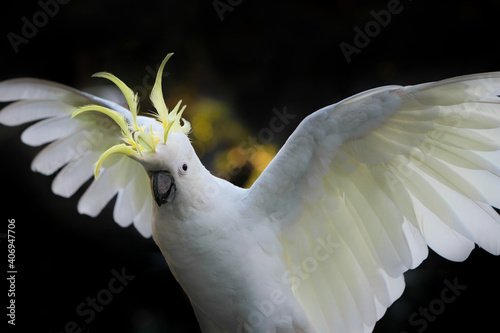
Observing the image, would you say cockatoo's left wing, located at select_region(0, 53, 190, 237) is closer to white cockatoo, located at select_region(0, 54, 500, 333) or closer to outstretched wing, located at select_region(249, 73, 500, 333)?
white cockatoo, located at select_region(0, 54, 500, 333)

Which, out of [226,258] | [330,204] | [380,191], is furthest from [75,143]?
[380,191]

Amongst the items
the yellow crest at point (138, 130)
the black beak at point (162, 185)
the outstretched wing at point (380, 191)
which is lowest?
the outstretched wing at point (380, 191)

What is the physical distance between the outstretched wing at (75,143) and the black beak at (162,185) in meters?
0.34

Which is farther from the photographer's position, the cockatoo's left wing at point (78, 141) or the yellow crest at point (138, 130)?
the cockatoo's left wing at point (78, 141)

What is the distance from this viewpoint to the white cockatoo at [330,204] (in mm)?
1343

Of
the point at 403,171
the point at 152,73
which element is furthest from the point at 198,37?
the point at 403,171

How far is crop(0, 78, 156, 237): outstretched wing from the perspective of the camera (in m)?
1.80

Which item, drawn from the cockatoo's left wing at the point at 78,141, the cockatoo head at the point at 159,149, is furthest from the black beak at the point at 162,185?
the cockatoo's left wing at the point at 78,141

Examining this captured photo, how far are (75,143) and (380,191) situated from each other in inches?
47.3

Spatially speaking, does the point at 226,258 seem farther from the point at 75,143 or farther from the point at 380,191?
the point at 75,143

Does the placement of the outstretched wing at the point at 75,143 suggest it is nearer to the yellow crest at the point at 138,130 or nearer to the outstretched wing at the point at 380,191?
the yellow crest at the point at 138,130

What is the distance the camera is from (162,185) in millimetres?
1410

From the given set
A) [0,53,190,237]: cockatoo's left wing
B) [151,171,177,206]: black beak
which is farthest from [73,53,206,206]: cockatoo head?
[0,53,190,237]: cockatoo's left wing

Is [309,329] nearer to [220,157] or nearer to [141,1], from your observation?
[220,157]
